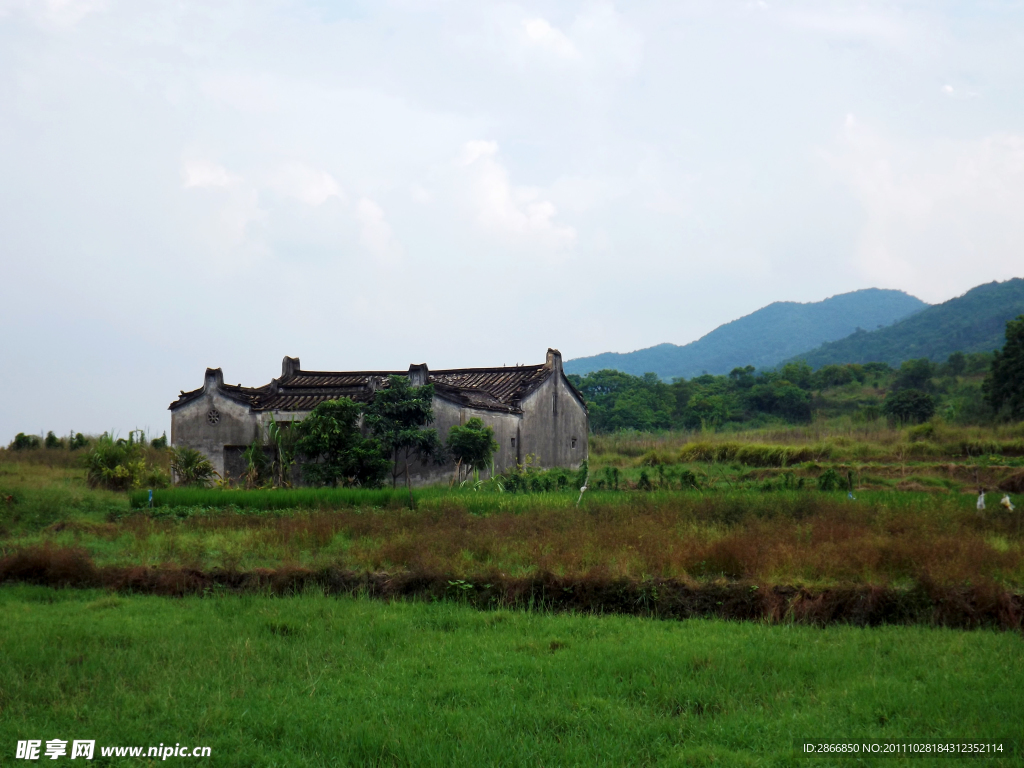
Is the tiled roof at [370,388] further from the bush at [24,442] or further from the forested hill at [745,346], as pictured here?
the forested hill at [745,346]

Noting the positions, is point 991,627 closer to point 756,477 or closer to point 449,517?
point 449,517

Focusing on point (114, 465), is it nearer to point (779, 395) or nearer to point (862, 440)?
point (862, 440)

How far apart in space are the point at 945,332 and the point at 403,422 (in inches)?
3329

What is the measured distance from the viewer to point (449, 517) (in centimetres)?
1355

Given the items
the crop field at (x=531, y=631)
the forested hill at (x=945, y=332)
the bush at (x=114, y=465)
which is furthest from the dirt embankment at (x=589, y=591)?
the forested hill at (x=945, y=332)

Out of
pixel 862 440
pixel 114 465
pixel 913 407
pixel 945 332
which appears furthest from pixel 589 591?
pixel 945 332

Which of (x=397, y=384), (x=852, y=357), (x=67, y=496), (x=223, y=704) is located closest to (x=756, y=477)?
(x=397, y=384)

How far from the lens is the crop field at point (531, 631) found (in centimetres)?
510

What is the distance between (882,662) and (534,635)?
9.47 feet

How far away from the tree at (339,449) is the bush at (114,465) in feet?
16.5

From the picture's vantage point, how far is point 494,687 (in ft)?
A: 19.3

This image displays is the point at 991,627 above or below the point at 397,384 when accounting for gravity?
below

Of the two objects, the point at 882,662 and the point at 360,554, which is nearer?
the point at 882,662

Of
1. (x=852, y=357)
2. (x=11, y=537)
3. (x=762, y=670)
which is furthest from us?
(x=852, y=357)
